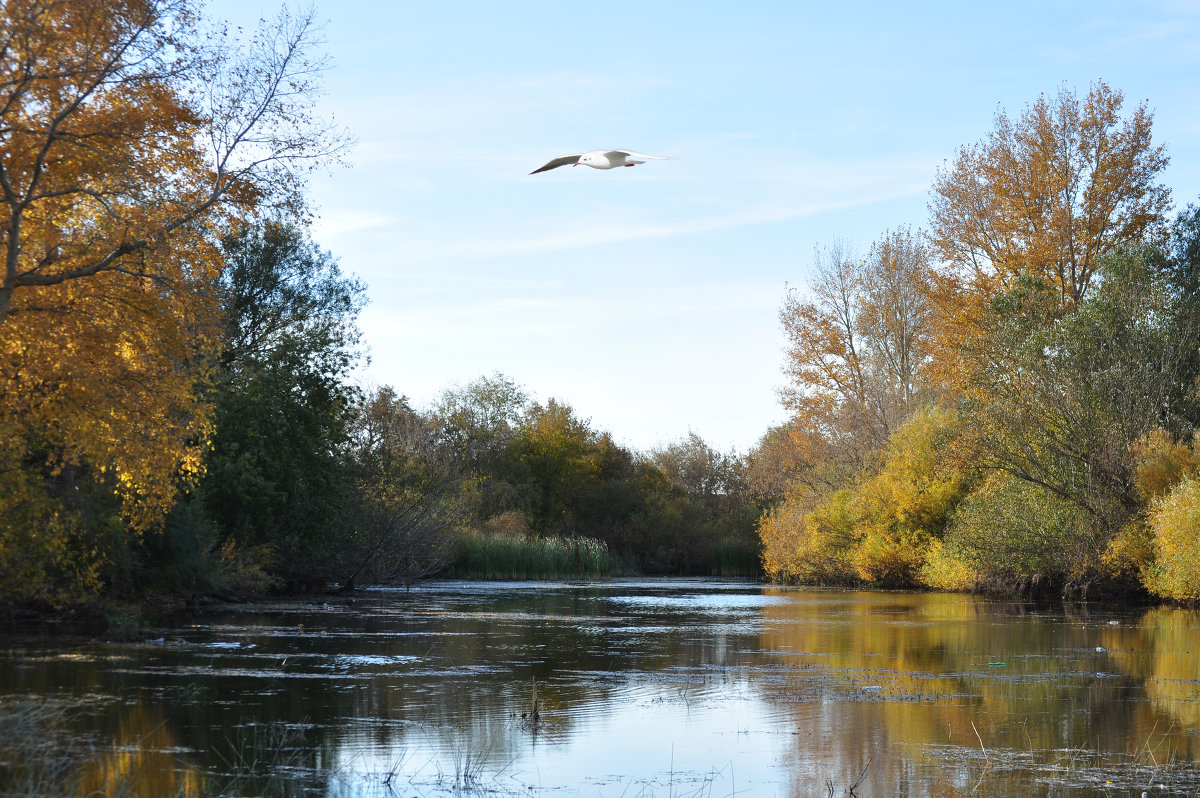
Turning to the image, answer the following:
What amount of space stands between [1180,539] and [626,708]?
736 inches

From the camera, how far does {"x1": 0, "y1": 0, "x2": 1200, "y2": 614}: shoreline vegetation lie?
17469 millimetres

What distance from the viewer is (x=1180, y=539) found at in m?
25.8

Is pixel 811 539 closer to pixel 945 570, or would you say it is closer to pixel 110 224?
pixel 945 570

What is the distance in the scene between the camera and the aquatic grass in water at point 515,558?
146ft

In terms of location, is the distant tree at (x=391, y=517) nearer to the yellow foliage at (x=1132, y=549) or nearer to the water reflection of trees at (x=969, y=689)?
the water reflection of trees at (x=969, y=689)

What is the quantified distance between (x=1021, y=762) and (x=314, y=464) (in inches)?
1056

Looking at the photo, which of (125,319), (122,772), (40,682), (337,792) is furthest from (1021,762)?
(125,319)

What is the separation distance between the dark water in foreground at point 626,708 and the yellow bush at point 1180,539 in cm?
395

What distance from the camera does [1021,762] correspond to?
30.8ft

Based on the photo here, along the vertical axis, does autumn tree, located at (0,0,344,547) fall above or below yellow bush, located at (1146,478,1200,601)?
above

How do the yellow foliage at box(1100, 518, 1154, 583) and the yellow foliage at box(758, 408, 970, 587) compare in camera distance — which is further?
the yellow foliage at box(758, 408, 970, 587)

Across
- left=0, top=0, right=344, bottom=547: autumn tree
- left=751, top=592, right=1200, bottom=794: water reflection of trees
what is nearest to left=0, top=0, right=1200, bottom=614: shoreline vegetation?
left=0, top=0, right=344, bottom=547: autumn tree

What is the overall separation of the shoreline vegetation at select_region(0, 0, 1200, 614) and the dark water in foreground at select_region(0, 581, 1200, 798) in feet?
12.4

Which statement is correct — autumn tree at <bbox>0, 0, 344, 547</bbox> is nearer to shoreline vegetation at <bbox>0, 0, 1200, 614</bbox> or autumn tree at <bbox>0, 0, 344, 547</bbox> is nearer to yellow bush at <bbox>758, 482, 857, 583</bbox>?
shoreline vegetation at <bbox>0, 0, 1200, 614</bbox>
